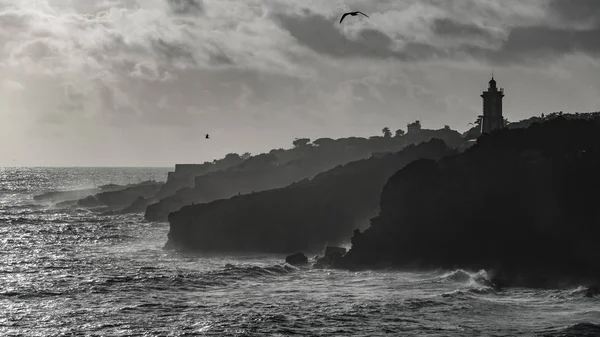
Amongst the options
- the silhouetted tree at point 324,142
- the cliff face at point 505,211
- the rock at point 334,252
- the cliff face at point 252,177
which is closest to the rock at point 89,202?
the cliff face at point 252,177

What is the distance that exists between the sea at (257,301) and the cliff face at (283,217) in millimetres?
4997

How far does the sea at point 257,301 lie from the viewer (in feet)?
142

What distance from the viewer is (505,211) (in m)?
62.8

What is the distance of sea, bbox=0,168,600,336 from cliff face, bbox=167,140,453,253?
5.00 m

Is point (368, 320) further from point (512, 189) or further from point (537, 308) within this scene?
point (512, 189)

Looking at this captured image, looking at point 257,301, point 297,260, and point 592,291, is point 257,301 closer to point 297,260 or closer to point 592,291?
point 297,260

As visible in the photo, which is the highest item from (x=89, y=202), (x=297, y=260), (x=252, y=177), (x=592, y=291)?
(x=252, y=177)

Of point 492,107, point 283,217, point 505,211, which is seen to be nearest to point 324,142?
point 492,107

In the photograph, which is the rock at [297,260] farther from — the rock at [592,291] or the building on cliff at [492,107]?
the building on cliff at [492,107]

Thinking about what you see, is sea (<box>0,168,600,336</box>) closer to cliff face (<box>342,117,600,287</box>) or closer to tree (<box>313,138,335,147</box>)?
cliff face (<box>342,117,600,287</box>)

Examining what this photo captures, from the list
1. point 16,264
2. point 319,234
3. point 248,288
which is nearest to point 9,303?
point 248,288

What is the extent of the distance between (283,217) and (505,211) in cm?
2752

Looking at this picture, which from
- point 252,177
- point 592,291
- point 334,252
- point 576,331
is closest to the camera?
point 576,331

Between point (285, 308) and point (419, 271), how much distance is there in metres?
17.5
